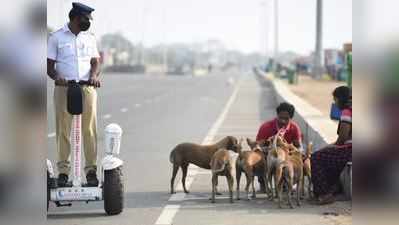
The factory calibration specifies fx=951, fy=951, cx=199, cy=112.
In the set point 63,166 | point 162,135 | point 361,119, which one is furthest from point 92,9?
point 162,135

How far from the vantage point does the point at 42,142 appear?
5648 millimetres

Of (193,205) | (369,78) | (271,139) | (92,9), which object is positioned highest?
(92,9)

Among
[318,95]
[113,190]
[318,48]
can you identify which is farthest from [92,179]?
[318,48]

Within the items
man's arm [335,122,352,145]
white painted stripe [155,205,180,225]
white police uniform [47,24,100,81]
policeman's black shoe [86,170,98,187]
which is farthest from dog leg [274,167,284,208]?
white police uniform [47,24,100,81]

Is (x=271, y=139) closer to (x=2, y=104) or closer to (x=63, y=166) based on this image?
(x=63, y=166)

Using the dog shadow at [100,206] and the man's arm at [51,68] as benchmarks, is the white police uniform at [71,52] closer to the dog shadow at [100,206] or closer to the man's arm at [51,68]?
the man's arm at [51,68]

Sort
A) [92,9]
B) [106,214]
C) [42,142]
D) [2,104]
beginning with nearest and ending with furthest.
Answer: [2,104] < [42,142] < [92,9] < [106,214]

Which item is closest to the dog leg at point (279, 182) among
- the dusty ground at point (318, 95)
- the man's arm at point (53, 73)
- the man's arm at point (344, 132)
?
the man's arm at point (344, 132)

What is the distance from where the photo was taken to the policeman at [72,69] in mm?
8875

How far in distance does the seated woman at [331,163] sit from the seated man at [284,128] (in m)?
0.79

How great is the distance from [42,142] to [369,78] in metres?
1.95

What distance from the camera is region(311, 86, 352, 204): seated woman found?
10328 mm

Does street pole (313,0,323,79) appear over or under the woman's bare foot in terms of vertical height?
over

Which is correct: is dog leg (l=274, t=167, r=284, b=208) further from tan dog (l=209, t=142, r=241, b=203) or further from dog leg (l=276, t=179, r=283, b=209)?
tan dog (l=209, t=142, r=241, b=203)
